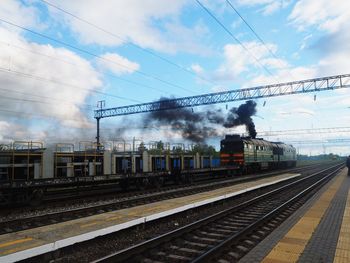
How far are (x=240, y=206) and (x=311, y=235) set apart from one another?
4.32 m

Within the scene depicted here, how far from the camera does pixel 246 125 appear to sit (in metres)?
41.0

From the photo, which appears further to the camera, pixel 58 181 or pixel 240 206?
pixel 58 181

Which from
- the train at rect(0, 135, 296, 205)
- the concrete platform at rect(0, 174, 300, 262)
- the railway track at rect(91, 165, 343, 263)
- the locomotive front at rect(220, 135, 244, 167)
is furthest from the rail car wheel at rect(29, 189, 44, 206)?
the locomotive front at rect(220, 135, 244, 167)

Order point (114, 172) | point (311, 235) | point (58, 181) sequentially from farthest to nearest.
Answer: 1. point (114, 172)
2. point (58, 181)
3. point (311, 235)

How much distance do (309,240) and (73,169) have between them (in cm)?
1061

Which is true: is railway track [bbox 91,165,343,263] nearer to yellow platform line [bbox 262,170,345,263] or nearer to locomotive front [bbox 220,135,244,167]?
yellow platform line [bbox 262,170,345,263]

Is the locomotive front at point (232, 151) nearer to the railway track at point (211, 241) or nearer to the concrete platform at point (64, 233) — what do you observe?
the railway track at point (211, 241)

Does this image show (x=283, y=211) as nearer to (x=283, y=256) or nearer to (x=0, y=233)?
(x=283, y=256)

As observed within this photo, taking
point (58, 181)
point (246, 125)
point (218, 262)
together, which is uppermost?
point (246, 125)

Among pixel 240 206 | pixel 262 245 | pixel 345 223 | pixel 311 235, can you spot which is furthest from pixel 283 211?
pixel 262 245

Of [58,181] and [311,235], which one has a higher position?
[58,181]

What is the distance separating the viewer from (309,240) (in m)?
7.69

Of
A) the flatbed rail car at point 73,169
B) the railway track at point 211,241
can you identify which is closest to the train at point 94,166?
the flatbed rail car at point 73,169

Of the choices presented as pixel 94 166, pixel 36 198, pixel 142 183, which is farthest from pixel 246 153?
pixel 36 198
